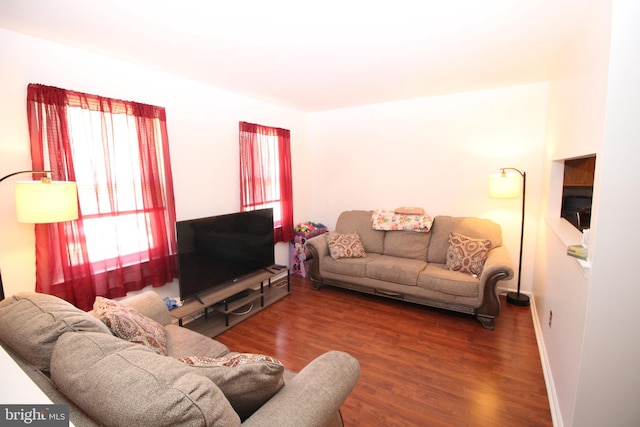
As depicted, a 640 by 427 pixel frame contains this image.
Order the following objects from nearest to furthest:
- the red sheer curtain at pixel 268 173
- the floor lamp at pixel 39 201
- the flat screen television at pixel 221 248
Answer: the floor lamp at pixel 39 201
the flat screen television at pixel 221 248
the red sheer curtain at pixel 268 173

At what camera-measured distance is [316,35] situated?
6.84 feet

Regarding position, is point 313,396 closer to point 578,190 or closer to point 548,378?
point 548,378

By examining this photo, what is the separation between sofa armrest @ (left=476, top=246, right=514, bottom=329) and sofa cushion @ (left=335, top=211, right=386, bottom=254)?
1388mm

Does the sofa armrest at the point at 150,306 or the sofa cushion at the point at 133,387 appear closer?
the sofa cushion at the point at 133,387

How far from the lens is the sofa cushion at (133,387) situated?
2.64ft

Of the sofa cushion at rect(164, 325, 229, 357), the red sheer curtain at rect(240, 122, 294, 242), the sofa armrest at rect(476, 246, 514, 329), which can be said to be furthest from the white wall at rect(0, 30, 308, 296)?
the sofa armrest at rect(476, 246, 514, 329)

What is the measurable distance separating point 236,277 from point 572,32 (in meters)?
3.54

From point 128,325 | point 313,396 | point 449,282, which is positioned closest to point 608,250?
point 313,396

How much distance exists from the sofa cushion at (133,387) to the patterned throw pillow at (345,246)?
9.47 feet

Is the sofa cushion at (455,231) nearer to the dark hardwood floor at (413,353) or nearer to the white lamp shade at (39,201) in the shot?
the dark hardwood floor at (413,353)

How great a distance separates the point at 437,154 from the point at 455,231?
1062 millimetres

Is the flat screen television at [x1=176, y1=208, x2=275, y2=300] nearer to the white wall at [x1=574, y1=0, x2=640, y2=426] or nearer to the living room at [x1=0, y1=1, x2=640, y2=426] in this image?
the living room at [x1=0, y1=1, x2=640, y2=426]

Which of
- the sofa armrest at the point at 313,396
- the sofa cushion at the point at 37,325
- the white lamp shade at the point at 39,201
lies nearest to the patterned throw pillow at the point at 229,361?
the sofa armrest at the point at 313,396

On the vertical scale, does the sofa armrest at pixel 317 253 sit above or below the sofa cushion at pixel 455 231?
below
